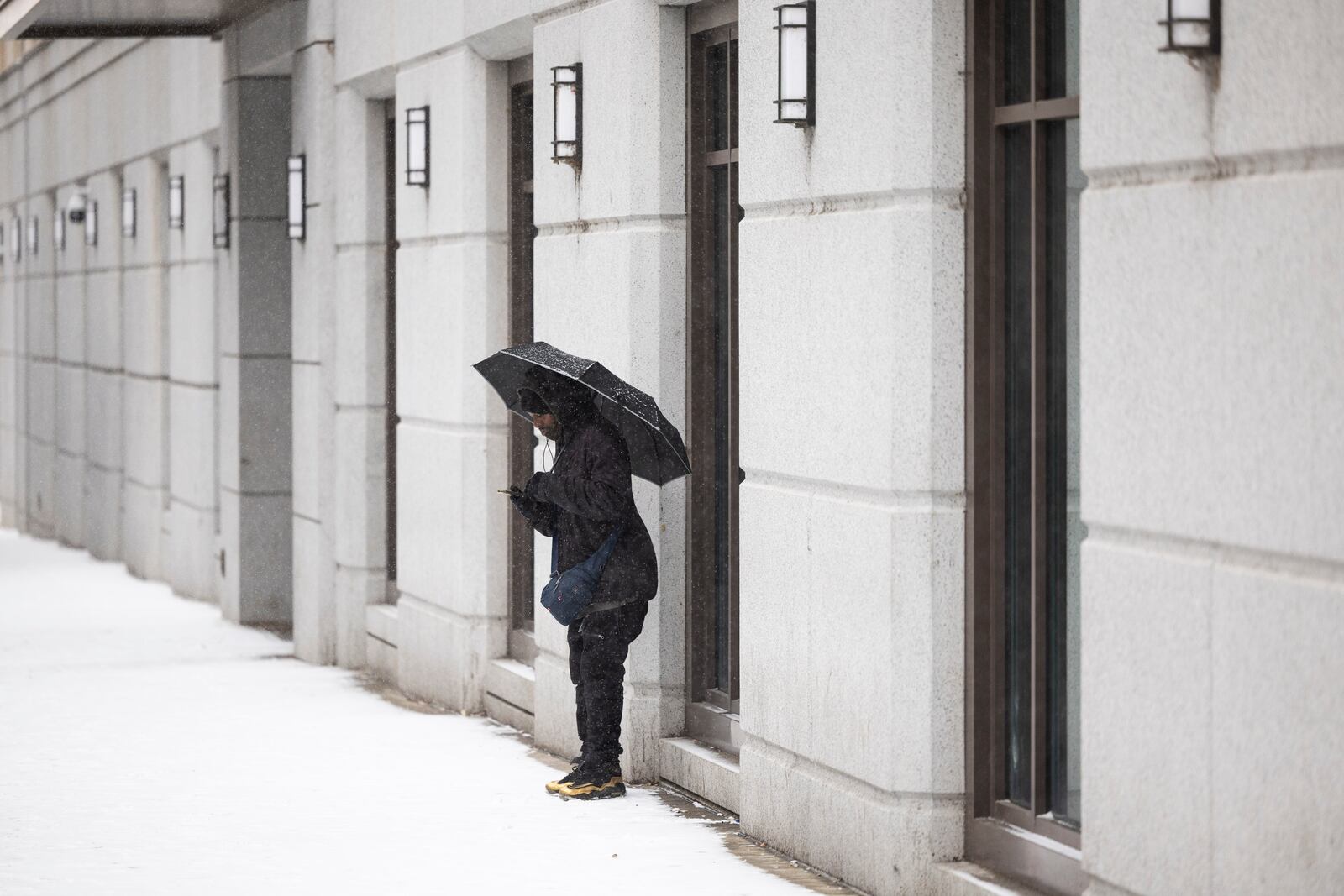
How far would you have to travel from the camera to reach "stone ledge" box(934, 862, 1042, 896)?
6.66m

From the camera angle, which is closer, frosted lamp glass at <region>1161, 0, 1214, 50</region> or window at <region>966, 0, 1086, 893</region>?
frosted lamp glass at <region>1161, 0, 1214, 50</region>

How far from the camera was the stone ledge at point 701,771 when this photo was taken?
8711 millimetres

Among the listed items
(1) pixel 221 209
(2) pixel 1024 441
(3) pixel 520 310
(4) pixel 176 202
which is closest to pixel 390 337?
(3) pixel 520 310

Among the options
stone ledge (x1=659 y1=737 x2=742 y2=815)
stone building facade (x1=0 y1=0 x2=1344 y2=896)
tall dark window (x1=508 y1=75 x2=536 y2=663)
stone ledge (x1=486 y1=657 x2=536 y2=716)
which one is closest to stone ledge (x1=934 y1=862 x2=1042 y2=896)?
stone building facade (x1=0 y1=0 x2=1344 y2=896)

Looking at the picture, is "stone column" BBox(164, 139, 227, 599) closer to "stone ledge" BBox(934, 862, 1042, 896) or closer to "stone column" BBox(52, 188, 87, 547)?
"stone column" BBox(52, 188, 87, 547)

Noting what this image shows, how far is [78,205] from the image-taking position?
22922 mm

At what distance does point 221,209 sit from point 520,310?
18.6 ft

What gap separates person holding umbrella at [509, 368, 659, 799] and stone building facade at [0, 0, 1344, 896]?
0.41m

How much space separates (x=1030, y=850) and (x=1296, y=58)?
9.03 ft

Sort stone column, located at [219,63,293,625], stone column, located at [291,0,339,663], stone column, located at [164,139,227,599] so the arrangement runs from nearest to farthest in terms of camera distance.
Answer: stone column, located at [291,0,339,663]
stone column, located at [219,63,293,625]
stone column, located at [164,139,227,599]

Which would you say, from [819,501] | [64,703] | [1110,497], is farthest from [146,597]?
[1110,497]

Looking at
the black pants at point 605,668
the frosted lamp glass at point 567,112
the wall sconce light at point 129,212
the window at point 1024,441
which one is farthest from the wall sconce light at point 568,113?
the wall sconce light at point 129,212

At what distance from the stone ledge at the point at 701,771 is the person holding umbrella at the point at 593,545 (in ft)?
1.04

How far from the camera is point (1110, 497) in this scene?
19.3ft
